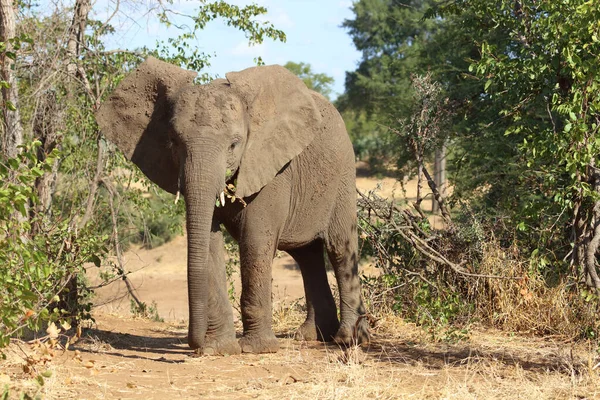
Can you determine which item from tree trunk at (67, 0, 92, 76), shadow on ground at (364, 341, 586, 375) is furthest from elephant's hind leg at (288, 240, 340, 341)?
tree trunk at (67, 0, 92, 76)

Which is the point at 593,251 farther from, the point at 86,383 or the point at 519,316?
the point at 86,383

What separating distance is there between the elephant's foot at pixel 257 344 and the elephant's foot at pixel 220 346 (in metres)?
0.08

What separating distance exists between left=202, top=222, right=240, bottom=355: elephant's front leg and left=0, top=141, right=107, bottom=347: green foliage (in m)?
1.18

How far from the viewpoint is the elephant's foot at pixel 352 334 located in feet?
27.0

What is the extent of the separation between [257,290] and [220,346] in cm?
59

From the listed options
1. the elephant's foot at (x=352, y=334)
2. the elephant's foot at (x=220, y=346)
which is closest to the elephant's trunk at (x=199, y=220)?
the elephant's foot at (x=220, y=346)

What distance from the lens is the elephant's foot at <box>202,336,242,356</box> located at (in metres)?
7.42

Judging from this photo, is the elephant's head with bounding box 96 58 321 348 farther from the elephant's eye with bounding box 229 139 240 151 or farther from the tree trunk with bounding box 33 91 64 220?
the tree trunk with bounding box 33 91 64 220

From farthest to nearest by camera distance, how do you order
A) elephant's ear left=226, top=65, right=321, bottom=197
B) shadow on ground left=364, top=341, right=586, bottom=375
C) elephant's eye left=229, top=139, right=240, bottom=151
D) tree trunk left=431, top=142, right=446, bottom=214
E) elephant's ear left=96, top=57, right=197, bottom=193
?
tree trunk left=431, top=142, right=446, bottom=214 < elephant's ear left=96, top=57, right=197, bottom=193 < elephant's ear left=226, top=65, right=321, bottom=197 < elephant's eye left=229, top=139, right=240, bottom=151 < shadow on ground left=364, top=341, right=586, bottom=375

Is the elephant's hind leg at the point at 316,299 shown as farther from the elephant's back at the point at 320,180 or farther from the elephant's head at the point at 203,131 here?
the elephant's head at the point at 203,131

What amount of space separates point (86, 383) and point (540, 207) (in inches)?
172

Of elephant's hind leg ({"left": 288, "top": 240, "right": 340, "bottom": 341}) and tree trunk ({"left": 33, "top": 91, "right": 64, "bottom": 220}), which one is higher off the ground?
tree trunk ({"left": 33, "top": 91, "right": 64, "bottom": 220})

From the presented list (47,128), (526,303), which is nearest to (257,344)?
(526,303)

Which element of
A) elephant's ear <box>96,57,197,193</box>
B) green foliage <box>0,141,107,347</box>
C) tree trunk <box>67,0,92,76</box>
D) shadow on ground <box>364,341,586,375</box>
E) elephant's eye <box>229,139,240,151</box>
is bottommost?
shadow on ground <box>364,341,586,375</box>
